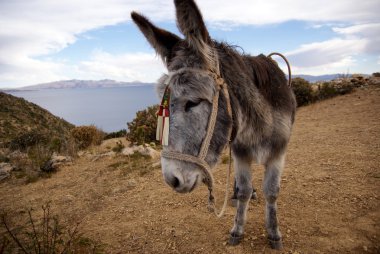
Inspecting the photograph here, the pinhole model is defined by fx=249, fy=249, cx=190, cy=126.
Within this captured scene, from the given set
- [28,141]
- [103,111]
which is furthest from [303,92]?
[103,111]

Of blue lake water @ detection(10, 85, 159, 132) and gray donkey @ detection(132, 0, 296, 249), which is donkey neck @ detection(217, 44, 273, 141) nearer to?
gray donkey @ detection(132, 0, 296, 249)

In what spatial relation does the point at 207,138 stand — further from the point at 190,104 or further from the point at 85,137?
the point at 85,137

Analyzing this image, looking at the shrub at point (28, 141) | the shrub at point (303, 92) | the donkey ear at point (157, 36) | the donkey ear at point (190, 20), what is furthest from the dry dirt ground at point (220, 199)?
the shrub at point (303, 92)

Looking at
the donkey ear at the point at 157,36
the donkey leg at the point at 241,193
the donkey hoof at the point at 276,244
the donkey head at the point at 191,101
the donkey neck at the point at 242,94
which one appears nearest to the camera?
the donkey head at the point at 191,101

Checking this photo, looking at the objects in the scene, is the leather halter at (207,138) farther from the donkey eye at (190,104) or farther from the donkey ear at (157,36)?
the donkey ear at (157,36)

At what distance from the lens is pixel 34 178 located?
7.10m

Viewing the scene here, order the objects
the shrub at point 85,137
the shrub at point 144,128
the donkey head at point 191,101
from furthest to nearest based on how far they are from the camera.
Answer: the shrub at point 85,137 → the shrub at point 144,128 → the donkey head at point 191,101

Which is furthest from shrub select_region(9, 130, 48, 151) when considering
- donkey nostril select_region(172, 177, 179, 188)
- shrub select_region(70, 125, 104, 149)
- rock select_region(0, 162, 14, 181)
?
donkey nostril select_region(172, 177, 179, 188)

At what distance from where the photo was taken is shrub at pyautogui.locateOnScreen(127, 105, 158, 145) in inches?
395

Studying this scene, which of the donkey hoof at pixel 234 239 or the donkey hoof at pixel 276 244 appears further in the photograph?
the donkey hoof at pixel 234 239

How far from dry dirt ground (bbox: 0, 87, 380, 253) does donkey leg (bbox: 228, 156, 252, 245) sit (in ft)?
0.48

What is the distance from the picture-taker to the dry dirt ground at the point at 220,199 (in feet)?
11.4

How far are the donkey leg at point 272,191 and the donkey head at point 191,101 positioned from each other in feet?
4.31

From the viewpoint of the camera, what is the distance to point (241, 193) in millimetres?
3418
